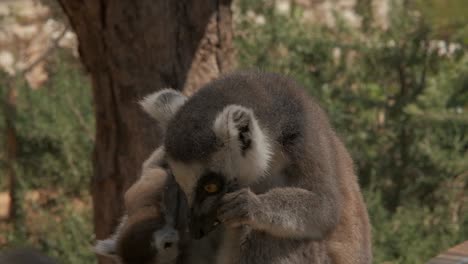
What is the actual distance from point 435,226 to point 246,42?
2.74 meters

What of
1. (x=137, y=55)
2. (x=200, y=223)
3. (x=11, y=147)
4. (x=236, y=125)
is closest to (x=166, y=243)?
(x=200, y=223)

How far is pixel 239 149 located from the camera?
3.79m

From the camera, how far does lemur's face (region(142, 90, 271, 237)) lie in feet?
12.0

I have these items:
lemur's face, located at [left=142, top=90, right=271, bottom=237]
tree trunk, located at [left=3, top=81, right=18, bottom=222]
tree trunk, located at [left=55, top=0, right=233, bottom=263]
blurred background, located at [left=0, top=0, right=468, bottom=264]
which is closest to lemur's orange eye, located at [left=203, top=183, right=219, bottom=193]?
lemur's face, located at [left=142, top=90, right=271, bottom=237]

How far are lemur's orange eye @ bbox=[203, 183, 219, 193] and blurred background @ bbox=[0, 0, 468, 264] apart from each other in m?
3.70

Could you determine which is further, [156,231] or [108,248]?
[108,248]

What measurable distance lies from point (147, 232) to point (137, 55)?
6.10 feet

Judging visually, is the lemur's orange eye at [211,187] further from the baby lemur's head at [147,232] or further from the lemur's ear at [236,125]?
the baby lemur's head at [147,232]

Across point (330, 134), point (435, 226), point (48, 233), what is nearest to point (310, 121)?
point (330, 134)

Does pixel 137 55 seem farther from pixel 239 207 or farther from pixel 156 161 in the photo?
pixel 239 207

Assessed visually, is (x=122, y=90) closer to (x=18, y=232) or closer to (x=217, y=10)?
(x=217, y=10)

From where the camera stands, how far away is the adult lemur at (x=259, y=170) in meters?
3.69

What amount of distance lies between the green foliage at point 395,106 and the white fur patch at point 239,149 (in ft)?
11.2

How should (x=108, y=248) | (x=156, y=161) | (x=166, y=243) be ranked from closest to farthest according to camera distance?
(x=166, y=243)
(x=108, y=248)
(x=156, y=161)
